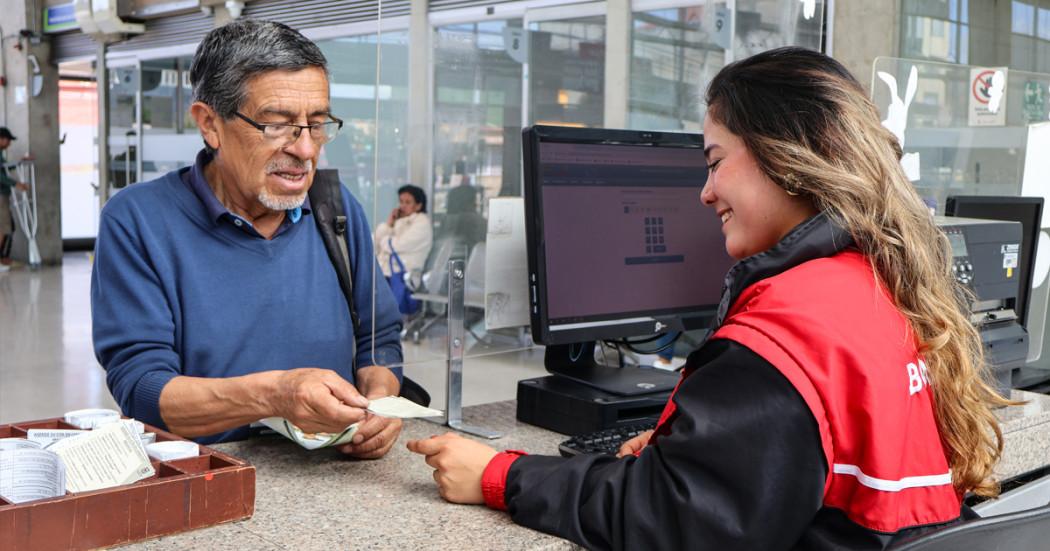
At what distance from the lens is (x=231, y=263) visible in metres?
1.98

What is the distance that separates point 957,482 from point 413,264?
5.99 m

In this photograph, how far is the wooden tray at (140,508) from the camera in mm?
1091

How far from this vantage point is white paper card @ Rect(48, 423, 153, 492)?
121cm

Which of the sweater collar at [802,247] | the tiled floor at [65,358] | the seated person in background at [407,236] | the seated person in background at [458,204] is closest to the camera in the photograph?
the sweater collar at [802,247]

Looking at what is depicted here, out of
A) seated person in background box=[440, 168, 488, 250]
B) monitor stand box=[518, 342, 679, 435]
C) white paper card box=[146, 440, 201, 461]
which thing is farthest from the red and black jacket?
seated person in background box=[440, 168, 488, 250]

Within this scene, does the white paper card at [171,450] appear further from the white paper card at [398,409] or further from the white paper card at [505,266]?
the white paper card at [505,266]

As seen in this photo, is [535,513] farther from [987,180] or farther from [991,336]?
[987,180]

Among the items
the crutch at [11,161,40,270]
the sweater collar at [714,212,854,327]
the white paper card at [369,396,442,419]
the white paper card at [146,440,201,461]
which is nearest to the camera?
the sweater collar at [714,212,854,327]

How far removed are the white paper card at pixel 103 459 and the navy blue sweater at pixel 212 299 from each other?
1.54ft

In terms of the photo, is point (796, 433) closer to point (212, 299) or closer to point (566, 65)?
point (212, 299)

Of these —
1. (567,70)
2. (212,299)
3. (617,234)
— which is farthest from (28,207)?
(617,234)

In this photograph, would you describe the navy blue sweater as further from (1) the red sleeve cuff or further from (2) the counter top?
(1) the red sleeve cuff

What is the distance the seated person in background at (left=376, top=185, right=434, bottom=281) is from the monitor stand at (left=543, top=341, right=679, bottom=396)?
5041mm

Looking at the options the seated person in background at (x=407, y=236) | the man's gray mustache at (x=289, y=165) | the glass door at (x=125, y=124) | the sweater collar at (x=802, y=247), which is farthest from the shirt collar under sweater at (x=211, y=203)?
the glass door at (x=125, y=124)
